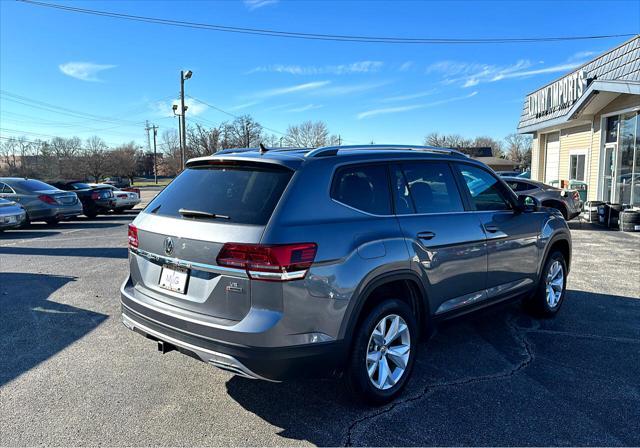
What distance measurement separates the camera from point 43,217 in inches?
560

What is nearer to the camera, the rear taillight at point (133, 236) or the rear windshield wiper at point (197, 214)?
the rear windshield wiper at point (197, 214)

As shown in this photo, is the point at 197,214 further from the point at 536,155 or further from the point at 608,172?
the point at 536,155

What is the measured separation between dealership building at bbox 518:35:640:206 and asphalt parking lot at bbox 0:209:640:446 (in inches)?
413

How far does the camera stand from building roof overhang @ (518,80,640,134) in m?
12.2

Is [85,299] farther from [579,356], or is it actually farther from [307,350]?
[579,356]

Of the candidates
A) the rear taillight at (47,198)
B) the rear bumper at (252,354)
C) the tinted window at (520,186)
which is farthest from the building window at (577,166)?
the rear taillight at (47,198)

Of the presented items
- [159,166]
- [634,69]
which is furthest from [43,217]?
[159,166]

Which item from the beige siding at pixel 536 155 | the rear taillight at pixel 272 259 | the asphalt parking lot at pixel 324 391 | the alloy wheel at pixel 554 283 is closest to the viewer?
the rear taillight at pixel 272 259

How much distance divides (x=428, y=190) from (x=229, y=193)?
1674mm

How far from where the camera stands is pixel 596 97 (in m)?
14.5

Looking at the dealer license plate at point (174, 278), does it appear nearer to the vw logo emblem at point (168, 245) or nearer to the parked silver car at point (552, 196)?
the vw logo emblem at point (168, 245)

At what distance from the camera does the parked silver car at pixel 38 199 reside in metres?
14.0

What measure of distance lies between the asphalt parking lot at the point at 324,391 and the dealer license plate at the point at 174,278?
88cm

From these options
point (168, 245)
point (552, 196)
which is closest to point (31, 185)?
point (168, 245)
